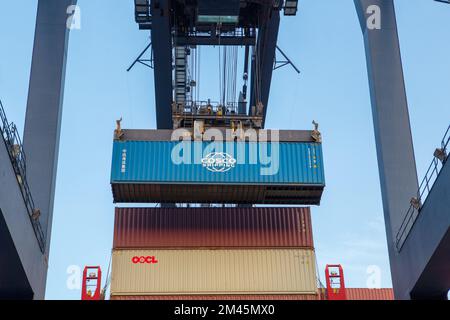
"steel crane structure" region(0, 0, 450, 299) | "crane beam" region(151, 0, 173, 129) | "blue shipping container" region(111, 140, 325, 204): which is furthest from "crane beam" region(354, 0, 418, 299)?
"crane beam" region(151, 0, 173, 129)

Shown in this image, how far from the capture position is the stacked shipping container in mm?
20297

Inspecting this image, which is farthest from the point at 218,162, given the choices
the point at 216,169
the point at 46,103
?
the point at 46,103

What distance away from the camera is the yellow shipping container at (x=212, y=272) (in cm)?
2030

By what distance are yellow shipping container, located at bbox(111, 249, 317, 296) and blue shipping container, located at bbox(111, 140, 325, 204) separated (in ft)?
7.01

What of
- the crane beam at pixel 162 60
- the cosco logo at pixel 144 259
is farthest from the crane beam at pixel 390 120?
the cosco logo at pixel 144 259

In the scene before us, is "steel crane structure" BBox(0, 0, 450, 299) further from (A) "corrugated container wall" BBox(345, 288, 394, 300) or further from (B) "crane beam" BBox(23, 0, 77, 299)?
(A) "corrugated container wall" BBox(345, 288, 394, 300)

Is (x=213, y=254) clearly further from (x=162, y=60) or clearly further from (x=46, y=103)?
(x=162, y=60)

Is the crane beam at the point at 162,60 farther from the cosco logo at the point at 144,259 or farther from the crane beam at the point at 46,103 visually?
the cosco logo at the point at 144,259

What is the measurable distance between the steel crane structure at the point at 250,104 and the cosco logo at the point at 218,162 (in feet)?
16.7

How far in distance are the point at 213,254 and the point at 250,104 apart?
10.1 metres

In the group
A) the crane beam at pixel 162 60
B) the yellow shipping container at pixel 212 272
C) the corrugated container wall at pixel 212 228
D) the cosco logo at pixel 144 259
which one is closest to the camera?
the yellow shipping container at pixel 212 272

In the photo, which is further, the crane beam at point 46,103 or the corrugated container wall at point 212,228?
the corrugated container wall at point 212,228

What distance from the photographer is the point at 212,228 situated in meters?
21.6
